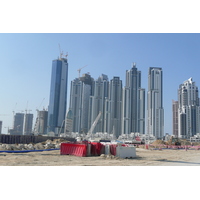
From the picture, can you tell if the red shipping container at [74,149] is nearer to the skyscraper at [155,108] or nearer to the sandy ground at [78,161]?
the sandy ground at [78,161]

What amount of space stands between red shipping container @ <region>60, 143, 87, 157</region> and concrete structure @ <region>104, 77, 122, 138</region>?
165 m

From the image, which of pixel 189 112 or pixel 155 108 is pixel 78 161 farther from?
pixel 189 112

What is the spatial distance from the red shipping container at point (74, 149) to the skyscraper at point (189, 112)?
164970mm

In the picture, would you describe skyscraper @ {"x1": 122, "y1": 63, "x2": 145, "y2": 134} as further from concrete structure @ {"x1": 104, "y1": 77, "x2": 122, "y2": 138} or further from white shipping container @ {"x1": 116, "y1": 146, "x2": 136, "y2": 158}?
white shipping container @ {"x1": 116, "y1": 146, "x2": 136, "y2": 158}

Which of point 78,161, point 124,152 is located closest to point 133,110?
point 124,152

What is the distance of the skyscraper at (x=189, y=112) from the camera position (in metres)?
→ 175

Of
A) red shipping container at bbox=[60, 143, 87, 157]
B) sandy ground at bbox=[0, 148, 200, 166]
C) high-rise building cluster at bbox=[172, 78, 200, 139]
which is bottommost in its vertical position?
sandy ground at bbox=[0, 148, 200, 166]

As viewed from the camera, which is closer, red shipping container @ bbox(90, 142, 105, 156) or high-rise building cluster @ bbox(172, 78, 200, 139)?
red shipping container @ bbox(90, 142, 105, 156)

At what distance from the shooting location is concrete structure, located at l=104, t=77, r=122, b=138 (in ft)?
630

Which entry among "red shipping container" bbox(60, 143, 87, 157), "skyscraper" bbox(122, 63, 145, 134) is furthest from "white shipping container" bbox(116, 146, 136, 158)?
"skyscraper" bbox(122, 63, 145, 134)

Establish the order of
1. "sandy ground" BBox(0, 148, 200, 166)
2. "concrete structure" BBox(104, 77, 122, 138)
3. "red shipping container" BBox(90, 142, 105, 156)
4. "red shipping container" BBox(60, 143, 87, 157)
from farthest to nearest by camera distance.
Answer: "concrete structure" BBox(104, 77, 122, 138)
"red shipping container" BBox(90, 142, 105, 156)
"red shipping container" BBox(60, 143, 87, 157)
"sandy ground" BBox(0, 148, 200, 166)

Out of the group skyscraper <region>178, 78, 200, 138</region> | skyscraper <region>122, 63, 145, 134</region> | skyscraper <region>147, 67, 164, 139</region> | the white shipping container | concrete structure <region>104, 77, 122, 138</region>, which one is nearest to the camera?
the white shipping container
